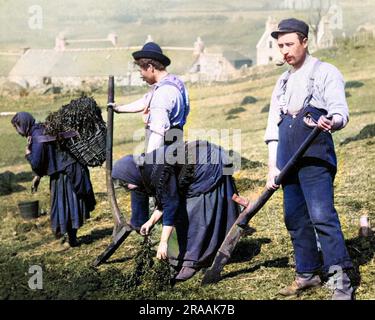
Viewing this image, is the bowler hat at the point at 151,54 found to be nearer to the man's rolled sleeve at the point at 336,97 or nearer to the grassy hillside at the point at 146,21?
the man's rolled sleeve at the point at 336,97

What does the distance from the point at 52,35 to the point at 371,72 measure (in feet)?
235

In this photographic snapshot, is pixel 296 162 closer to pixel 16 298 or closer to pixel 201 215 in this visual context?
pixel 201 215

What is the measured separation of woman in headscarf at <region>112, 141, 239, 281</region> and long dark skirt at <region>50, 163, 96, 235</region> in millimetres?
2042

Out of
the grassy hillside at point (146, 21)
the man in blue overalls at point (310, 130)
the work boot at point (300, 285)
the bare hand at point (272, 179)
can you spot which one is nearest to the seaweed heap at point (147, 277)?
the work boot at point (300, 285)

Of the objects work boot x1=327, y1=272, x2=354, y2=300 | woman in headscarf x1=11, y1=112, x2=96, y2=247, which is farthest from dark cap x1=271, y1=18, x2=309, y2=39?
woman in headscarf x1=11, y1=112, x2=96, y2=247

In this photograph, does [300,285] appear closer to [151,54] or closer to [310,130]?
[310,130]

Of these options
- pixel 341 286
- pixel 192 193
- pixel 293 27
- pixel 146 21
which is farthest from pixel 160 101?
pixel 146 21

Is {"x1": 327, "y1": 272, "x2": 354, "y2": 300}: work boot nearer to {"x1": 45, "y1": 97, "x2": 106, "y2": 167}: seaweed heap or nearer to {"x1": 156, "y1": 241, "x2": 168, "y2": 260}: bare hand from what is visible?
{"x1": 156, "y1": 241, "x2": 168, "y2": 260}: bare hand

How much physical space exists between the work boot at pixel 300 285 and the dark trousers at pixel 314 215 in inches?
5.3

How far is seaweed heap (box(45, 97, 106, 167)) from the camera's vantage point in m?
8.52

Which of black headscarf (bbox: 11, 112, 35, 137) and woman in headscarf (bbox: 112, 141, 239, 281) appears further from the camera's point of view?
black headscarf (bbox: 11, 112, 35, 137)

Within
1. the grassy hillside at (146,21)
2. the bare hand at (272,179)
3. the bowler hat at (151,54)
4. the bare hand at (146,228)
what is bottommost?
the bare hand at (146,228)

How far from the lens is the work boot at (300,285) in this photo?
20.1 ft

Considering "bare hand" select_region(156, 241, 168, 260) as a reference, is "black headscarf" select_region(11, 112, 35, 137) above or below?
above
